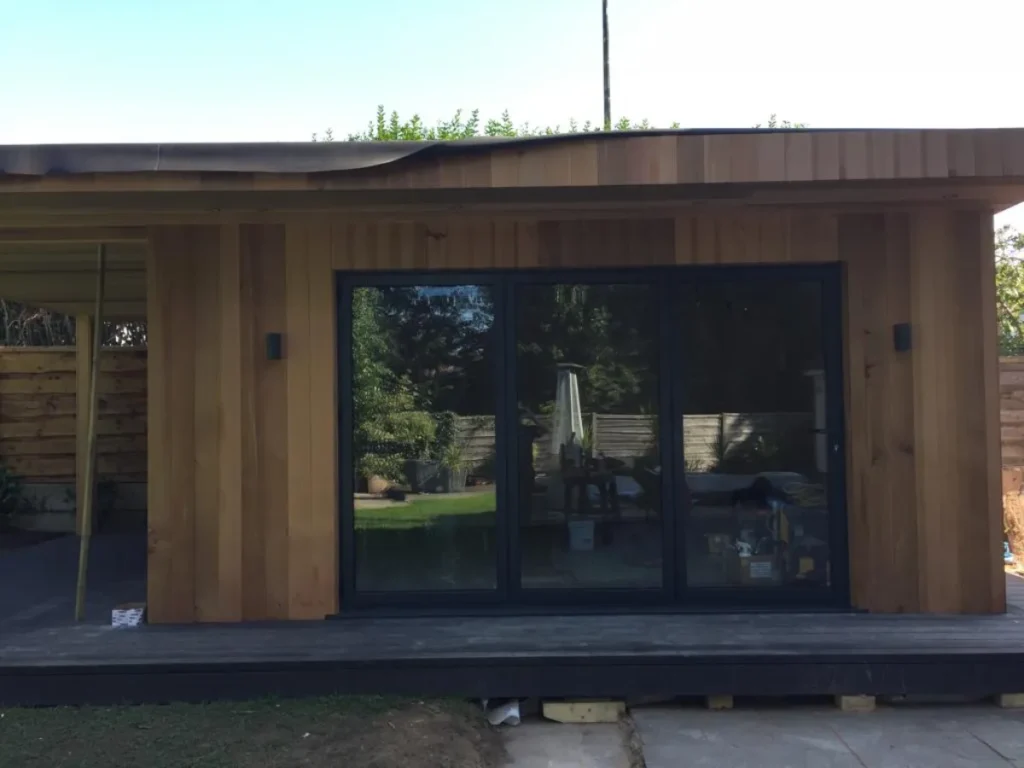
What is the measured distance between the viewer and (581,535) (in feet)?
14.9

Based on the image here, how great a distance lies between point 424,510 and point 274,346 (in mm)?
1158

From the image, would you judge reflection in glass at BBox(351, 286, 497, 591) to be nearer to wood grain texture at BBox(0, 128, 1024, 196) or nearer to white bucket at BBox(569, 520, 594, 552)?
white bucket at BBox(569, 520, 594, 552)

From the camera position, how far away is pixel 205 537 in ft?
14.6

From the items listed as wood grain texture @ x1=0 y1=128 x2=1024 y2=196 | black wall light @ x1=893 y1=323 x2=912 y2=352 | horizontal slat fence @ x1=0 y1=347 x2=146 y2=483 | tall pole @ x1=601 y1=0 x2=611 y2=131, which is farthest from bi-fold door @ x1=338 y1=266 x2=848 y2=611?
tall pole @ x1=601 y1=0 x2=611 y2=131

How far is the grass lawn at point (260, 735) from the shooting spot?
124 inches

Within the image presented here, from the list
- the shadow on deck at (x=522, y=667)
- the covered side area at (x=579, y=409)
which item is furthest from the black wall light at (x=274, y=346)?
the shadow on deck at (x=522, y=667)

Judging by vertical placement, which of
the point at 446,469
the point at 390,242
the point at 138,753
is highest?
the point at 390,242

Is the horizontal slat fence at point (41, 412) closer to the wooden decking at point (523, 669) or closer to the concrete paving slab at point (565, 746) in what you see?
the wooden decking at point (523, 669)

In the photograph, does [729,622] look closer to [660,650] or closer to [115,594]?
[660,650]

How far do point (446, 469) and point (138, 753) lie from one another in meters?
1.94

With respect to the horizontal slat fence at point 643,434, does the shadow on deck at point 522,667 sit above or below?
below

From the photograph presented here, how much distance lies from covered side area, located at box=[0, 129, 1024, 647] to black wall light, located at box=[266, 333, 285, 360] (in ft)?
0.12

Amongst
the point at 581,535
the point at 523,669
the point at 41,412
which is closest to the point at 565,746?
the point at 523,669

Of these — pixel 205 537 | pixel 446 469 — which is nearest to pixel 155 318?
pixel 205 537
